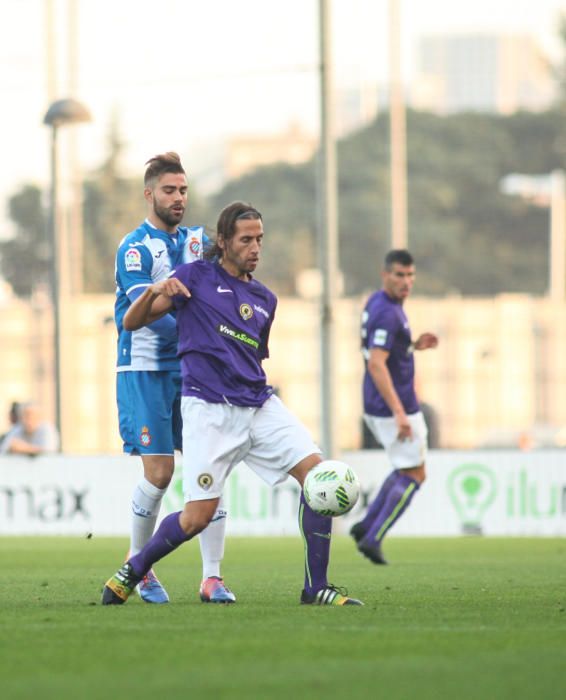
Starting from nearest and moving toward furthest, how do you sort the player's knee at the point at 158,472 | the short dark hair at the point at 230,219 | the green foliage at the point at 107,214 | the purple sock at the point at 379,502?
the short dark hair at the point at 230,219
the player's knee at the point at 158,472
the purple sock at the point at 379,502
the green foliage at the point at 107,214

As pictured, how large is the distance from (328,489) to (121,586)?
115 centimetres

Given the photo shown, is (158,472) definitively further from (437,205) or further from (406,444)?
(437,205)

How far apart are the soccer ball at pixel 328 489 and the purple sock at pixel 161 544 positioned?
649mm

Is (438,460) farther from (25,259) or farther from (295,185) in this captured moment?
(295,185)

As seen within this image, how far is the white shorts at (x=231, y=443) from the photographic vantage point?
9.34 m

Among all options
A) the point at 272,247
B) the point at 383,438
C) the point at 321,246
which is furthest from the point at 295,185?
the point at 383,438

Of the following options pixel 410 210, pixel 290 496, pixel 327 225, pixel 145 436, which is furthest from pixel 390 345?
pixel 410 210

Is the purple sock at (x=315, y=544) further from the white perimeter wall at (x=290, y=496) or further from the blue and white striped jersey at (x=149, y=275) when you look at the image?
the white perimeter wall at (x=290, y=496)

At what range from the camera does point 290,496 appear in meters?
20.6

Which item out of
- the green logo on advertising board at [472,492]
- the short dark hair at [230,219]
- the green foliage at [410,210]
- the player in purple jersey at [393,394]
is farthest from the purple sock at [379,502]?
the green foliage at [410,210]

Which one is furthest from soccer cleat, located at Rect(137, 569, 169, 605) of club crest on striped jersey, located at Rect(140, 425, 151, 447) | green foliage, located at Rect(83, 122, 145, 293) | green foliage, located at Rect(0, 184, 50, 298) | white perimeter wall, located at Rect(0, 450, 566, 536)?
green foliage, located at Rect(0, 184, 50, 298)

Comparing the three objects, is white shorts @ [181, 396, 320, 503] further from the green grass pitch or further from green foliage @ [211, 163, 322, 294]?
green foliage @ [211, 163, 322, 294]

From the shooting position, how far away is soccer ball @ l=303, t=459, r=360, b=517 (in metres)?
9.37

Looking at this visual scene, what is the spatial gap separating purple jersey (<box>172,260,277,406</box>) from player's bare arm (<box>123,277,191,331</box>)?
77mm
